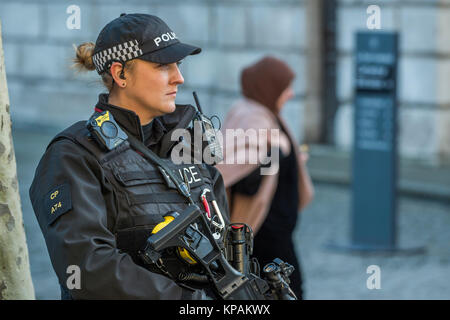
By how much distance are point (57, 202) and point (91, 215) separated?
0.35 ft

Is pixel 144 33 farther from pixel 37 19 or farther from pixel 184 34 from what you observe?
pixel 37 19

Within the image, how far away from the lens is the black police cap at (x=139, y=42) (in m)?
3.01

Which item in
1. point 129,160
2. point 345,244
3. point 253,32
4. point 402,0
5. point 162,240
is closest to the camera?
point 162,240

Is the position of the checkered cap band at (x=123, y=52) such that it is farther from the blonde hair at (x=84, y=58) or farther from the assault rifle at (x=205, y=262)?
the assault rifle at (x=205, y=262)

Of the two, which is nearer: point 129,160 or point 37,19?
point 129,160

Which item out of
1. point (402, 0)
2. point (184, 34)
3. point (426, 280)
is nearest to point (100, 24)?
point (184, 34)

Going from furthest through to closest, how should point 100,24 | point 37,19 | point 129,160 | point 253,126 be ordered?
1. point 37,19
2. point 100,24
3. point 253,126
4. point 129,160

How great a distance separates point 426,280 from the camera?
7.53m

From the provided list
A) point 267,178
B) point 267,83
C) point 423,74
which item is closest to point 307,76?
point 423,74

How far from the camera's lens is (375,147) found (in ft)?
28.3

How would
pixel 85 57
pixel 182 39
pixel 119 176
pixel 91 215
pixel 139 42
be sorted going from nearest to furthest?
pixel 91 215
pixel 119 176
pixel 139 42
pixel 85 57
pixel 182 39

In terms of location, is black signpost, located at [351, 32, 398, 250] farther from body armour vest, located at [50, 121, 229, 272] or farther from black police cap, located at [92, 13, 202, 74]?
body armour vest, located at [50, 121, 229, 272]

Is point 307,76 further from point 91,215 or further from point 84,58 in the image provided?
point 91,215

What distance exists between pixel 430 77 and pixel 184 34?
165 inches
